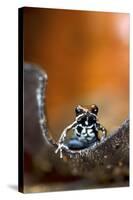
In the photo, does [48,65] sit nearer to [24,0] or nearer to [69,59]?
[69,59]

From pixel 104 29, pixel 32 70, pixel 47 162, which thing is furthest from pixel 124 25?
pixel 47 162

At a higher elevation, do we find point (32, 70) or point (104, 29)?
point (104, 29)

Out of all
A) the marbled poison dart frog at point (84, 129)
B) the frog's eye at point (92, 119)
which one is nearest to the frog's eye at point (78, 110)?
the marbled poison dart frog at point (84, 129)

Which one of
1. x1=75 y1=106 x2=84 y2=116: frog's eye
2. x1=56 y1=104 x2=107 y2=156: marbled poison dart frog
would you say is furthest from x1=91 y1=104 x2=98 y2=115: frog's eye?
x1=75 y1=106 x2=84 y2=116: frog's eye

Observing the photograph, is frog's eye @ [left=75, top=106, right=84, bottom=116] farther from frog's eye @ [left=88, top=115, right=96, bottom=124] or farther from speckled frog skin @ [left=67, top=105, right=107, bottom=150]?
frog's eye @ [left=88, top=115, right=96, bottom=124]

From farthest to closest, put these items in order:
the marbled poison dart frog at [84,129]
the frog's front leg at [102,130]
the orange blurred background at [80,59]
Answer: the frog's front leg at [102,130] < the marbled poison dart frog at [84,129] < the orange blurred background at [80,59]

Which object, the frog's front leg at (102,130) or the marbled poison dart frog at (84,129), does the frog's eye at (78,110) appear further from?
the frog's front leg at (102,130)

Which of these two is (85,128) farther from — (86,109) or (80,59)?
(80,59)
